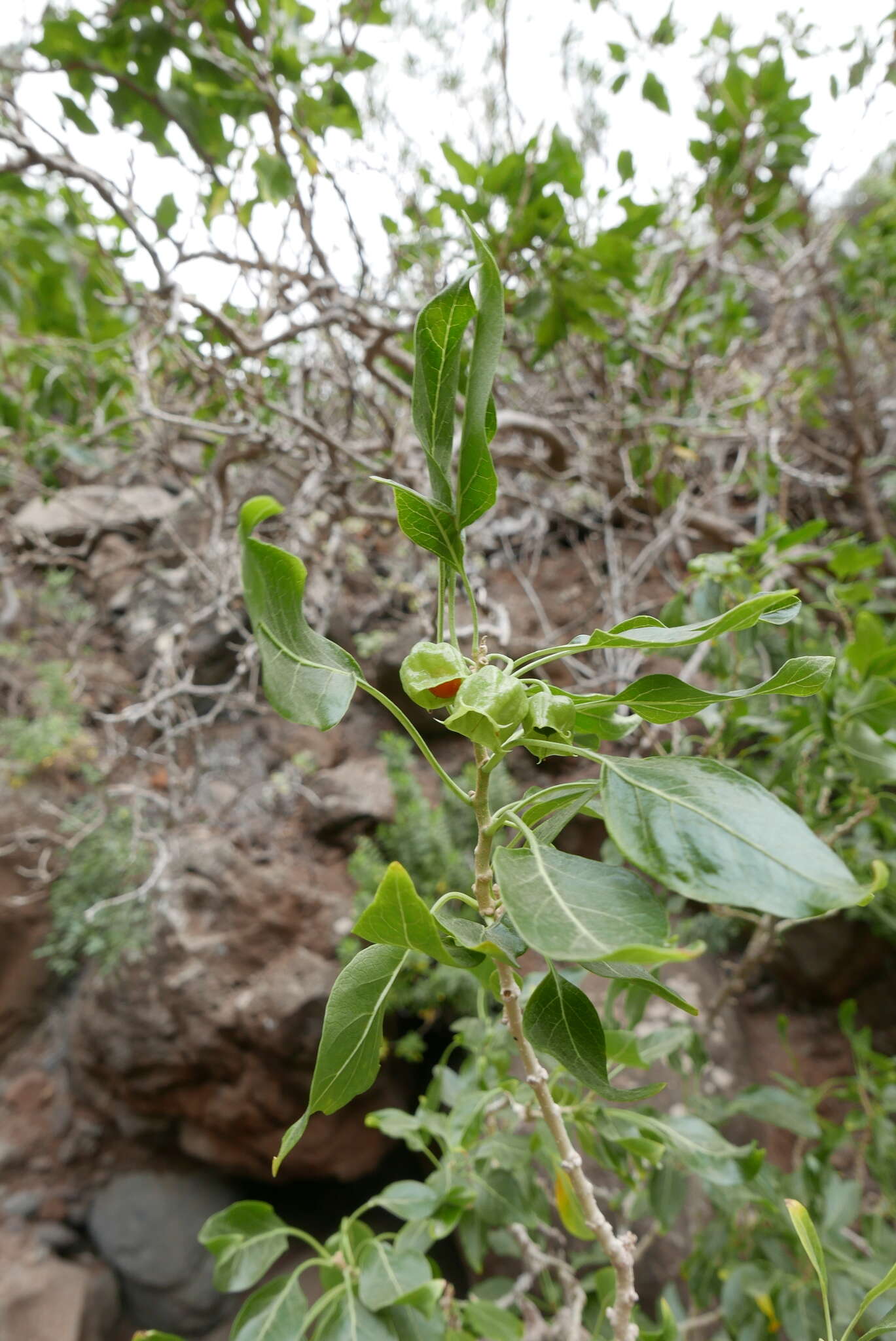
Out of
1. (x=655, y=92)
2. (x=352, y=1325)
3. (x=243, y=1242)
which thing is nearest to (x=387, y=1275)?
(x=352, y=1325)

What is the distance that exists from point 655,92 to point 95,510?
106 inches

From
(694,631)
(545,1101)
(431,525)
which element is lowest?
(545,1101)

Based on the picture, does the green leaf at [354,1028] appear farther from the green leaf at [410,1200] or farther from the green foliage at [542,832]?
the green leaf at [410,1200]

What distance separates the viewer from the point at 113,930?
216 cm

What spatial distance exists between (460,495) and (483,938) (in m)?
0.29

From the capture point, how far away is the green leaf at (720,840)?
12.2 inches

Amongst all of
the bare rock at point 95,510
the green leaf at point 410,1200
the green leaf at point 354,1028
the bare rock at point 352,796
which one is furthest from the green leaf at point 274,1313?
the bare rock at point 95,510

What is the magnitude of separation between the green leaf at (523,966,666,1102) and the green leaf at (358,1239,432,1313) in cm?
46

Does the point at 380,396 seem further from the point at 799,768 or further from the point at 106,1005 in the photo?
the point at 106,1005

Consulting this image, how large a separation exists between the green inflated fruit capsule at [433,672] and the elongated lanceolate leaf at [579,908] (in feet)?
0.36

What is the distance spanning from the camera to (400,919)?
360mm

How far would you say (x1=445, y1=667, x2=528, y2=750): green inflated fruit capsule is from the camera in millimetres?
391

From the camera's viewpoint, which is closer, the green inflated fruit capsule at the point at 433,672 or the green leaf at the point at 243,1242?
the green inflated fruit capsule at the point at 433,672

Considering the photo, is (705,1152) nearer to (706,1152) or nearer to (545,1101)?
(706,1152)
